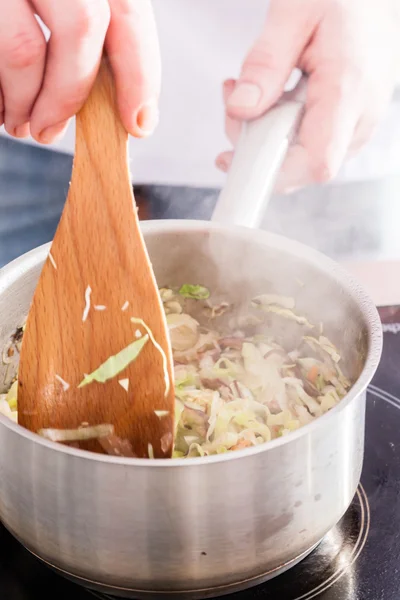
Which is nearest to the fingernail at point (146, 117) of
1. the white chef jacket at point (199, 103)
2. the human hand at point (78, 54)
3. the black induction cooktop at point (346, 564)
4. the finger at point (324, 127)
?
the human hand at point (78, 54)

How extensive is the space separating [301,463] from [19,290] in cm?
48

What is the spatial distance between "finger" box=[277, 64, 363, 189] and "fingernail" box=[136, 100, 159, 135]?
0.42m

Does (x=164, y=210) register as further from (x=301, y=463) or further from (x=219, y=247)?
(x=301, y=463)

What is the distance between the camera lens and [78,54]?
83 cm

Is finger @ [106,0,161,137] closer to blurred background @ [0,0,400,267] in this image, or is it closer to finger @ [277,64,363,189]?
finger @ [277,64,363,189]

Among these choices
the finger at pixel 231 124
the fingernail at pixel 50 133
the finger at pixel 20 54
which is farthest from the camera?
the finger at pixel 231 124

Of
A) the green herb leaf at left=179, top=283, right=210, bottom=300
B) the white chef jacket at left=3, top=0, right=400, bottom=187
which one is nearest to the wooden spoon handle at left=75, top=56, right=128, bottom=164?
the green herb leaf at left=179, top=283, right=210, bottom=300

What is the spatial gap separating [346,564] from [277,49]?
2.71 ft

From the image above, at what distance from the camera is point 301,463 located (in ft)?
2.26

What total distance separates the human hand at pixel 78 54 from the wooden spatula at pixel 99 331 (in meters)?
0.03

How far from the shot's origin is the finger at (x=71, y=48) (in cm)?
83

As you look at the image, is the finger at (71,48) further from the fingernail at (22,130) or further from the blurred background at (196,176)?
the blurred background at (196,176)

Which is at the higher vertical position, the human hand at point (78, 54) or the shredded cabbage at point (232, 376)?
the human hand at point (78, 54)

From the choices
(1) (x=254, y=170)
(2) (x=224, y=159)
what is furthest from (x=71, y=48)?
(2) (x=224, y=159)
